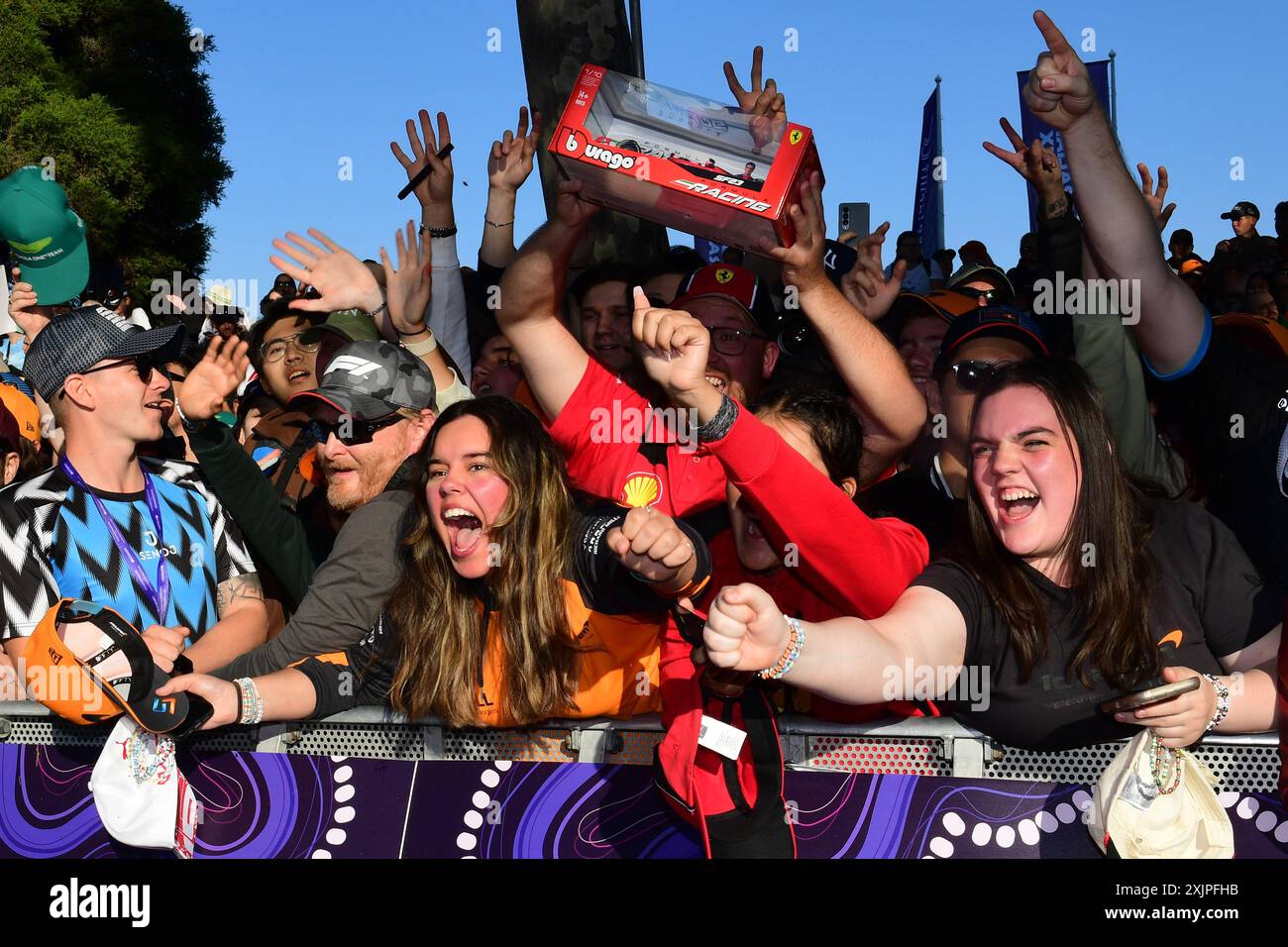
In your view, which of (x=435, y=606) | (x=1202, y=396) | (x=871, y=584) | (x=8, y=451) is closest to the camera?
(x=871, y=584)

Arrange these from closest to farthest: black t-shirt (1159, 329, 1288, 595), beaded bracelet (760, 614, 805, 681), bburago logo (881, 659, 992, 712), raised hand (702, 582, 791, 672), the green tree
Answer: raised hand (702, 582, 791, 672)
beaded bracelet (760, 614, 805, 681)
bburago logo (881, 659, 992, 712)
black t-shirt (1159, 329, 1288, 595)
the green tree

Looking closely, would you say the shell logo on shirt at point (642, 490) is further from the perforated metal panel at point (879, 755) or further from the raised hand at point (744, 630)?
the raised hand at point (744, 630)

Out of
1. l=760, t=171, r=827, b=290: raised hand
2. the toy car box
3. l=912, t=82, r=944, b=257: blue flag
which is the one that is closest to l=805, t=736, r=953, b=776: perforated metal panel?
l=760, t=171, r=827, b=290: raised hand

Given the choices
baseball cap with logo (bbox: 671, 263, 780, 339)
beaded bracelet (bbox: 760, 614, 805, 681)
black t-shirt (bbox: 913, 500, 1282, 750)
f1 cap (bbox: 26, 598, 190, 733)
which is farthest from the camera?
baseball cap with logo (bbox: 671, 263, 780, 339)

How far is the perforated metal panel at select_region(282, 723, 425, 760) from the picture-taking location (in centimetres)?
356

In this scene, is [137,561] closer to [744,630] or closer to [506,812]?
[506,812]

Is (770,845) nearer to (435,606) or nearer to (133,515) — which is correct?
(435,606)

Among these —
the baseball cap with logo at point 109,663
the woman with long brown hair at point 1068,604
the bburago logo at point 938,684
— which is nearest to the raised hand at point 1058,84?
the woman with long brown hair at point 1068,604

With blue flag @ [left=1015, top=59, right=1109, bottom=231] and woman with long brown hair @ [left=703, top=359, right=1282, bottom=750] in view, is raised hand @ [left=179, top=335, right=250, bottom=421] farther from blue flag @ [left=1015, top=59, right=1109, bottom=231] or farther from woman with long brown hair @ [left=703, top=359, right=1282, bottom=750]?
blue flag @ [left=1015, top=59, right=1109, bottom=231]

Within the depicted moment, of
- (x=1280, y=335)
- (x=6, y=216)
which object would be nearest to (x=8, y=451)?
(x=6, y=216)

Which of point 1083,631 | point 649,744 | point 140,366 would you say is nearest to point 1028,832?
point 1083,631

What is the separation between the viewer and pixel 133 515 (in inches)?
170

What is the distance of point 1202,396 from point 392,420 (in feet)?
8.98

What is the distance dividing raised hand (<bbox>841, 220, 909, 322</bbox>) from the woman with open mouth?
5.45 feet
